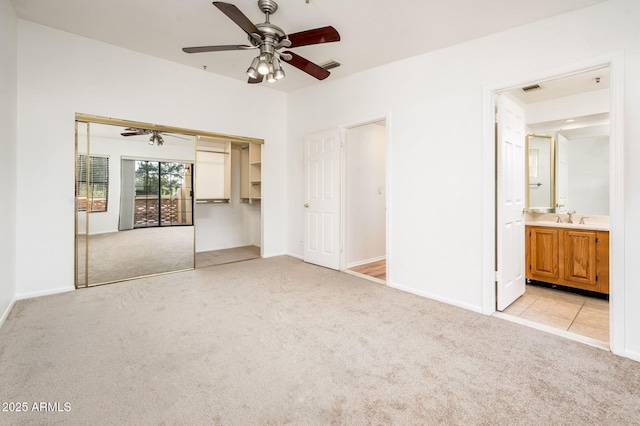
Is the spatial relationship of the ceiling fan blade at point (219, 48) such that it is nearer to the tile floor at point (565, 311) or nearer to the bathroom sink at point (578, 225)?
the tile floor at point (565, 311)

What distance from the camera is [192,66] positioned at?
420cm

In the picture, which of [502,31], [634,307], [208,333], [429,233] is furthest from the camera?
[429,233]

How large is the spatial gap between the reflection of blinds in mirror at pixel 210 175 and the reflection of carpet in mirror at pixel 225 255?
1.09 m

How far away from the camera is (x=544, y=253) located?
379 centimetres

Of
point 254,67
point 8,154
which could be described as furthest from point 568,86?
point 8,154

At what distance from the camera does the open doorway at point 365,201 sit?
4.62 m

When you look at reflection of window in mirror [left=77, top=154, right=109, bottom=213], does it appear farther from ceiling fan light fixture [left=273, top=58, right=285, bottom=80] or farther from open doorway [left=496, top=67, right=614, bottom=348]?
open doorway [left=496, top=67, right=614, bottom=348]

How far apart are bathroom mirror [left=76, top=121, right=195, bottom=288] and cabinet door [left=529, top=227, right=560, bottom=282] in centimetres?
502

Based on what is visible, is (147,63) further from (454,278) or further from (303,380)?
(454,278)

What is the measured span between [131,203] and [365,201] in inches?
144

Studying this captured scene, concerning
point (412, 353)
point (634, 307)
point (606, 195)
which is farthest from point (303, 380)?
point (606, 195)

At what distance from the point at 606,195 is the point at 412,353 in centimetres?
368

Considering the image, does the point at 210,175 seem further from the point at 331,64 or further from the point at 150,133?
the point at 331,64

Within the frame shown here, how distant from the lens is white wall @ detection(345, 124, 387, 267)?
473 centimetres
